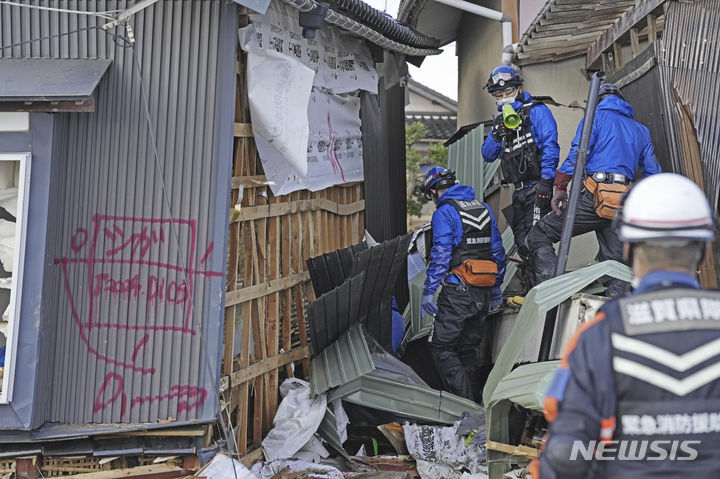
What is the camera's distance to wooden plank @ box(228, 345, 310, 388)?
6.09m

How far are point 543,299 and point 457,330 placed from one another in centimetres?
200

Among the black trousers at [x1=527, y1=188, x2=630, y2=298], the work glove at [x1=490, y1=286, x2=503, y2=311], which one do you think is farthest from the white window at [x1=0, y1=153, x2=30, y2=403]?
the work glove at [x1=490, y1=286, x2=503, y2=311]

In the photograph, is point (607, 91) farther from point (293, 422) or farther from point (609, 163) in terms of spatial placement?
point (293, 422)

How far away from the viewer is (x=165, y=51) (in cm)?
569

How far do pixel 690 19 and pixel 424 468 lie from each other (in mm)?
3525

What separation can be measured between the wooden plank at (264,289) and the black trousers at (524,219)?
185 centimetres

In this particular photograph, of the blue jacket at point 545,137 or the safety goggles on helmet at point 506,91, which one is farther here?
the safety goggles on helmet at point 506,91

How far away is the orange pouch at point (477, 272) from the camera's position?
24.9 feet

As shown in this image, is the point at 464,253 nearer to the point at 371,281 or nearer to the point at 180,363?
the point at 371,281

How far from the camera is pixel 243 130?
6.07 m

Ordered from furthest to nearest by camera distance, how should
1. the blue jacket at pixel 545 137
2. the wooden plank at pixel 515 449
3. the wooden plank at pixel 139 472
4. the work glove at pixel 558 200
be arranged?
the blue jacket at pixel 545 137, the work glove at pixel 558 200, the wooden plank at pixel 139 472, the wooden plank at pixel 515 449

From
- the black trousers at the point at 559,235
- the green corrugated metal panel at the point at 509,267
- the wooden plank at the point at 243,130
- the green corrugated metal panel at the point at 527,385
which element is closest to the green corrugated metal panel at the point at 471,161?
the green corrugated metal panel at the point at 509,267

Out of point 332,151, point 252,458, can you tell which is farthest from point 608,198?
point 252,458

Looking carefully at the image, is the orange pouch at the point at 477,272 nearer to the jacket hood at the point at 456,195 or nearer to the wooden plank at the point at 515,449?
the jacket hood at the point at 456,195
